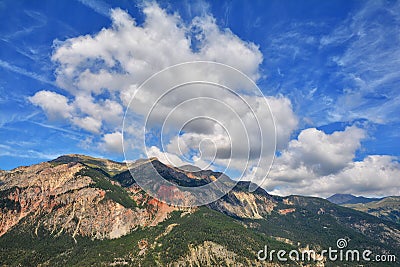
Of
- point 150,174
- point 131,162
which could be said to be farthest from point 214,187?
point 131,162

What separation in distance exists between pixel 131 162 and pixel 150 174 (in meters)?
4.62

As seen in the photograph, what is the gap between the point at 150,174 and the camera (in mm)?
26609

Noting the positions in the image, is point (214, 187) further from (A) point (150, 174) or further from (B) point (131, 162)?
(B) point (131, 162)

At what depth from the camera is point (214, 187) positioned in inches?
1090

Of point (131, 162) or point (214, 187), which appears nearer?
point (131, 162)

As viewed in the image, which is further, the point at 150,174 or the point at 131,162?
the point at 150,174

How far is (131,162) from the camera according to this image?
22.3 meters

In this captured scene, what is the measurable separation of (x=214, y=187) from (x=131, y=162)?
862 centimetres

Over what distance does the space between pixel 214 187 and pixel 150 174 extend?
18.8 ft
